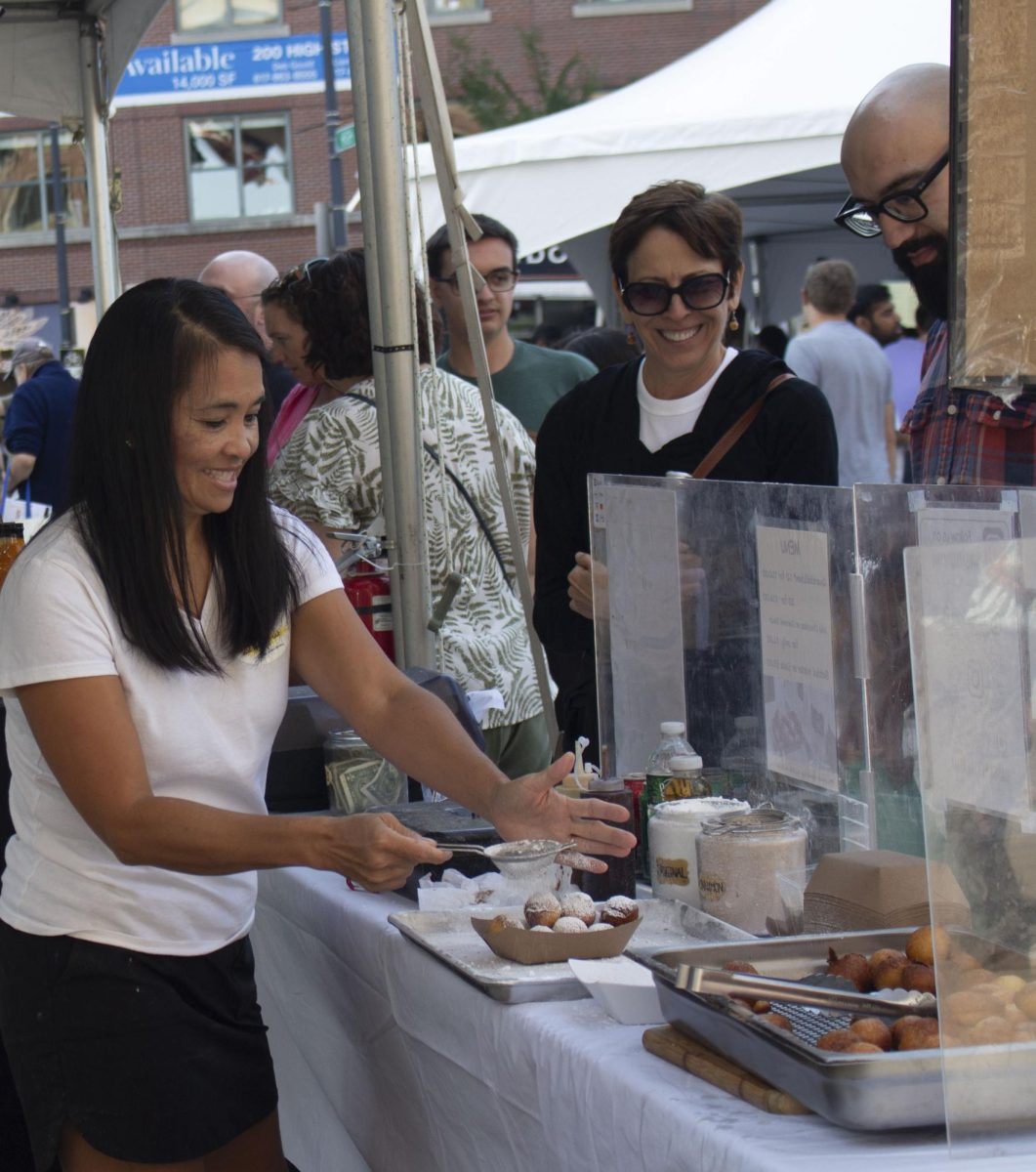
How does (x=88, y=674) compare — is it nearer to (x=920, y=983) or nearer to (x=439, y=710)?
(x=439, y=710)

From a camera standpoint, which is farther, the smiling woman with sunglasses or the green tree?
the green tree

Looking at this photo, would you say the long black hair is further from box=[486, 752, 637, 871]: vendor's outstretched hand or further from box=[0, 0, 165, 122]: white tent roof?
box=[0, 0, 165, 122]: white tent roof

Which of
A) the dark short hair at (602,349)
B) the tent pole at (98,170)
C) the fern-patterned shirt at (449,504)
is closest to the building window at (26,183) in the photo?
the tent pole at (98,170)

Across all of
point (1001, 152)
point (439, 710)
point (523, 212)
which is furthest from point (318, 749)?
point (523, 212)

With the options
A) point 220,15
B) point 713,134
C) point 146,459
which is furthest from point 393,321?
Answer: point 220,15

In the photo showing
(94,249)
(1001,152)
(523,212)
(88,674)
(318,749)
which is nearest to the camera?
(1001,152)

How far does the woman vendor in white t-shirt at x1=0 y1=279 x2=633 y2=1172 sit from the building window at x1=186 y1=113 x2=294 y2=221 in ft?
76.3

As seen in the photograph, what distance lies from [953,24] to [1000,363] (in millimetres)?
288

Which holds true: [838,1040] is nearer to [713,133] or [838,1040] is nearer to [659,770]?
[659,770]

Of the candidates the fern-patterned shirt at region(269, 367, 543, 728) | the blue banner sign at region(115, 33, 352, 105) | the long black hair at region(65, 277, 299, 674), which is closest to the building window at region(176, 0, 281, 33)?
the blue banner sign at region(115, 33, 352, 105)

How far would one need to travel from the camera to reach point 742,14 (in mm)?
23109

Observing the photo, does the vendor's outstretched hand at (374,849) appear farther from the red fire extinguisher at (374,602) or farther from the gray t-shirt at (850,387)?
the gray t-shirt at (850,387)

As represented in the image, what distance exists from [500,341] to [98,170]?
5.34ft

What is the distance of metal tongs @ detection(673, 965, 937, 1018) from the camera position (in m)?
1.33
